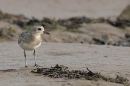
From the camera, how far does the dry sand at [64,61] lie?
8320mm

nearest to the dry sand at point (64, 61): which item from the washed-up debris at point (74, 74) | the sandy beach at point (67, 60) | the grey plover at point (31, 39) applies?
the sandy beach at point (67, 60)

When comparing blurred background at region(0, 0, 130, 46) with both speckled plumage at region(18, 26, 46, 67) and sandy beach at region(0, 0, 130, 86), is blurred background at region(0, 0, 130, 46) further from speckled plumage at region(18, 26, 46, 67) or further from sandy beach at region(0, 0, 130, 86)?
speckled plumage at region(18, 26, 46, 67)

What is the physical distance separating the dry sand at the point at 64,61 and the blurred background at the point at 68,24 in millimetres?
3161

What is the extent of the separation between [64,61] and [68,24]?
8245mm

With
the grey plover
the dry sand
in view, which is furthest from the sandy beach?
the grey plover

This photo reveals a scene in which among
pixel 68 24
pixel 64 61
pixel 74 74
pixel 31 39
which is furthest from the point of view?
pixel 68 24

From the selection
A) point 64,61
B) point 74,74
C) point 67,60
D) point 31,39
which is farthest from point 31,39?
point 74,74

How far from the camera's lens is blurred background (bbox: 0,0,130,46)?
53.8 feet

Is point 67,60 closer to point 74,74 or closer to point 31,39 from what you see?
point 31,39

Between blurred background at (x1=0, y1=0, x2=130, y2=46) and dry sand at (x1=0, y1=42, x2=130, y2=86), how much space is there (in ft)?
10.4

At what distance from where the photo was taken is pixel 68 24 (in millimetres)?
18734

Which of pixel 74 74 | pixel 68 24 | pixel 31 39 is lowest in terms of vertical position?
pixel 74 74

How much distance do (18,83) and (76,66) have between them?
1857mm

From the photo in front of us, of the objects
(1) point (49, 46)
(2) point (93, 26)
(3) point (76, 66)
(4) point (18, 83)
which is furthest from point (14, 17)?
(4) point (18, 83)
